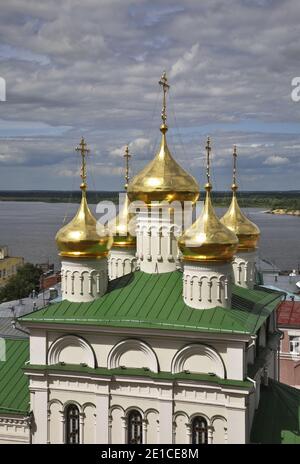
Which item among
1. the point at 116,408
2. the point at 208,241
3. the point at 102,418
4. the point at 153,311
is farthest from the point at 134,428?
the point at 208,241

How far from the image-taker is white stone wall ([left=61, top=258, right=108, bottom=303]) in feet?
37.8

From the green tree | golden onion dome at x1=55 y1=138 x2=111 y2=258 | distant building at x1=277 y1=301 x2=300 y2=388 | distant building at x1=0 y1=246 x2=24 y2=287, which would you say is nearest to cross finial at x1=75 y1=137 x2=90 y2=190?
golden onion dome at x1=55 y1=138 x2=111 y2=258

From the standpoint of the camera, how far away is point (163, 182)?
39.4 ft

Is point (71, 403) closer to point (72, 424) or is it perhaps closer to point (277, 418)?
point (72, 424)

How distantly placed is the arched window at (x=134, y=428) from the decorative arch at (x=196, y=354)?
3.57 feet

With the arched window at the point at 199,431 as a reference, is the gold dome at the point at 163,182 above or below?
above

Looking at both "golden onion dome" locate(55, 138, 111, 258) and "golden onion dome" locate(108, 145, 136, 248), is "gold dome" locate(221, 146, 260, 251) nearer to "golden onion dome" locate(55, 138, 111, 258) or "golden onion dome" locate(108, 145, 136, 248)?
"golden onion dome" locate(108, 145, 136, 248)

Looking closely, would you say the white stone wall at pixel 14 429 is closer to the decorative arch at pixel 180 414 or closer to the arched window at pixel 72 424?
the arched window at pixel 72 424

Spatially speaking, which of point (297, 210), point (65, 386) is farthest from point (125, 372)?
point (297, 210)

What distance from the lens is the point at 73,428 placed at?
11.1 meters

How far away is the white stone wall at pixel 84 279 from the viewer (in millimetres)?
11523

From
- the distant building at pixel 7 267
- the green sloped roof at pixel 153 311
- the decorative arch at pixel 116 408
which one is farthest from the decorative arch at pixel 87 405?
the distant building at pixel 7 267

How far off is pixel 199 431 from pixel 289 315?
10.8 m

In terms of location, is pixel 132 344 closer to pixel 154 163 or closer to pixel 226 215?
pixel 154 163
